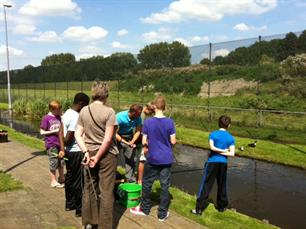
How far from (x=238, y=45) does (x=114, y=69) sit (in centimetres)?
1392

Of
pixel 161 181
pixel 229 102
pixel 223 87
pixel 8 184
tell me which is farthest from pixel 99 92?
pixel 223 87

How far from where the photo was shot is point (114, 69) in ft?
98.3

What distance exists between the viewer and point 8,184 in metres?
7.36

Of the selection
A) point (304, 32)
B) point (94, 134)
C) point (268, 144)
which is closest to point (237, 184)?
point (268, 144)

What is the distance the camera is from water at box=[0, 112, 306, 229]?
6921 mm

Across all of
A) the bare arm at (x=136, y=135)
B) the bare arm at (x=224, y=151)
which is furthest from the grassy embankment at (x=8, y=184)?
the bare arm at (x=224, y=151)

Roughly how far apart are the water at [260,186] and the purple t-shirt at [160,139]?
2.47m

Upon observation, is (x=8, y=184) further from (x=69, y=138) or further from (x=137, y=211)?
(x=137, y=211)

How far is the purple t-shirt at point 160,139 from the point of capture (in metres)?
5.31

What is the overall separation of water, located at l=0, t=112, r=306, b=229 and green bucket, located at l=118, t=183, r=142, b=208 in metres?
2.04

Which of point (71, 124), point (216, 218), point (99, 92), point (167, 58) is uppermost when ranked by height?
point (167, 58)

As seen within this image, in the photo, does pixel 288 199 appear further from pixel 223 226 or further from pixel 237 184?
pixel 223 226

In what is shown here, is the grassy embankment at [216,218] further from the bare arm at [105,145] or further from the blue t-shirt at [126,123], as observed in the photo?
the bare arm at [105,145]

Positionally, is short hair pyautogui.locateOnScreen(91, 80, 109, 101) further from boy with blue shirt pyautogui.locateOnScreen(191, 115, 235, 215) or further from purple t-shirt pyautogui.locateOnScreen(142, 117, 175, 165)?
boy with blue shirt pyautogui.locateOnScreen(191, 115, 235, 215)
